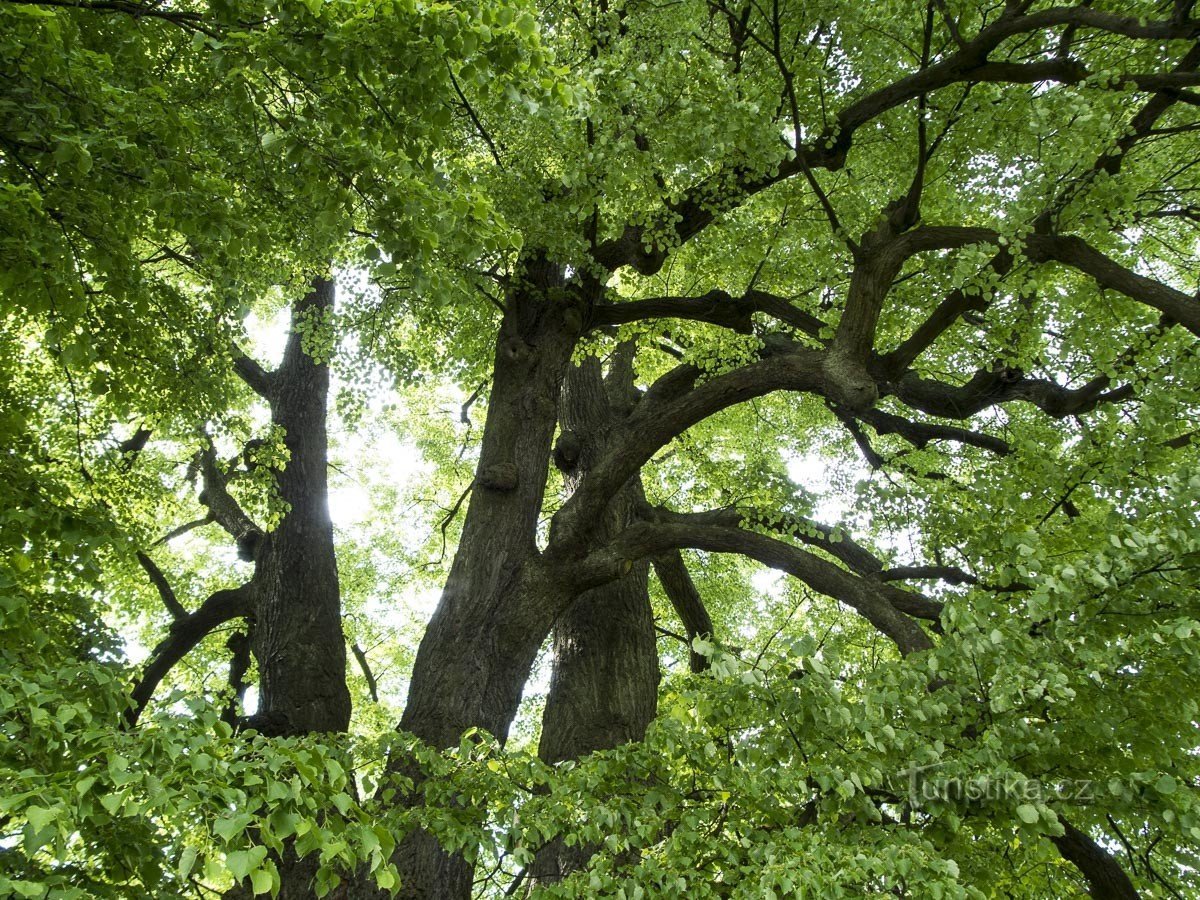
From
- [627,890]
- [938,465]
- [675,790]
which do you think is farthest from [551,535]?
[938,465]

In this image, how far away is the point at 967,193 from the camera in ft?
28.8

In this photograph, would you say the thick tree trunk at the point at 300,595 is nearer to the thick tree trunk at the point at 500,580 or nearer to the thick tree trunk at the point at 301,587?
the thick tree trunk at the point at 301,587

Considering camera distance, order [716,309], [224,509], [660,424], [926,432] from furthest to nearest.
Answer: [926,432] → [716,309] → [224,509] → [660,424]

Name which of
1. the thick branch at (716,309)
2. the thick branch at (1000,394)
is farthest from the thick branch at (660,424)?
the thick branch at (716,309)

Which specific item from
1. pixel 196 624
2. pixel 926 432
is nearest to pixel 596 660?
pixel 196 624

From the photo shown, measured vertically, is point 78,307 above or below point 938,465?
below

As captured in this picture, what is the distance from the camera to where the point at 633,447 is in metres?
6.75

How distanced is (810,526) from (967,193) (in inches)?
158

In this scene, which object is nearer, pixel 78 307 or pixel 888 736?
pixel 888 736

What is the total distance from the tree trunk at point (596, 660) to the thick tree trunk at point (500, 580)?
120 centimetres

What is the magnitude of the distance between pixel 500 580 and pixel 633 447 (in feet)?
5.09

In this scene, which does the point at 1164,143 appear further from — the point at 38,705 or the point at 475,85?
the point at 38,705

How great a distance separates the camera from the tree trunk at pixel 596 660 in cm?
695

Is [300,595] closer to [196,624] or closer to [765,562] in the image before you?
[196,624]
